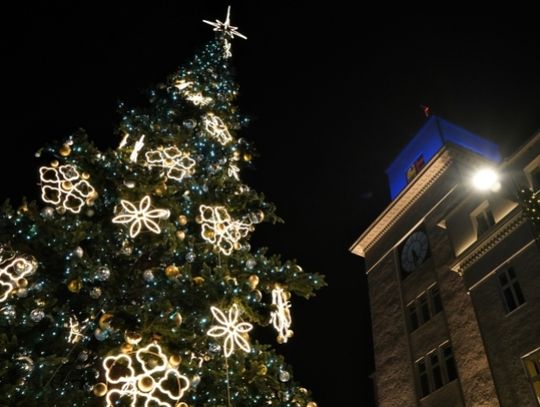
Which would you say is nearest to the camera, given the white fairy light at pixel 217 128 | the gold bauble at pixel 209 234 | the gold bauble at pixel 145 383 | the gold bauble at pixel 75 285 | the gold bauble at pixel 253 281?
the gold bauble at pixel 145 383

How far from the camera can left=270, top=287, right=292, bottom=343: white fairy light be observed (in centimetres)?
746

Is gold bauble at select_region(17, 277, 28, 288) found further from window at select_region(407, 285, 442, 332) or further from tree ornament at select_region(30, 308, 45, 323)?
window at select_region(407, 285, 442, 332)

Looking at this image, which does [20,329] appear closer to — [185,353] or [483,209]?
[185,353]

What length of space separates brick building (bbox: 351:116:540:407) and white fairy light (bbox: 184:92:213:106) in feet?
20.4

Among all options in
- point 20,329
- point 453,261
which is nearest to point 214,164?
point 20,329

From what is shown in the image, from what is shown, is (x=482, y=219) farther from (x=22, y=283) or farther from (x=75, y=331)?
(x=22, y=283)

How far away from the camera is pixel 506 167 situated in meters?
17.2

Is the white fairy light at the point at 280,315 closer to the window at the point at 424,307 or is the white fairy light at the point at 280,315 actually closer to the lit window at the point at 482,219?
the lit window at the point at 482,219

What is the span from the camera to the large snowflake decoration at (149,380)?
578 centimetres

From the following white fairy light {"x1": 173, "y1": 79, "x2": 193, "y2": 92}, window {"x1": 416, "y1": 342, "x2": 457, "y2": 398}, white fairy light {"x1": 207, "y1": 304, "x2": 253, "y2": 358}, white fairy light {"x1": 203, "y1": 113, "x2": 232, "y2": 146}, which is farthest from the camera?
window {"x1": 416, "y1": 342, "x2": 457, "y2": 398}

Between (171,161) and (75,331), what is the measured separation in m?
3.10

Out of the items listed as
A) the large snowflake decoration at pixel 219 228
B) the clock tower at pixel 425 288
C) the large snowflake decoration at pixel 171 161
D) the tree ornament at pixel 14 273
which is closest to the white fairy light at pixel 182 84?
the large snowflake decoration at pixel 171 161

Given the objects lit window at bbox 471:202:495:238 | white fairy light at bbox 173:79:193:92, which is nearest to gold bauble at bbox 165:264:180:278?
white fairy light at bbox 173:79:193:92

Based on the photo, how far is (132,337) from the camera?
19.4ft
